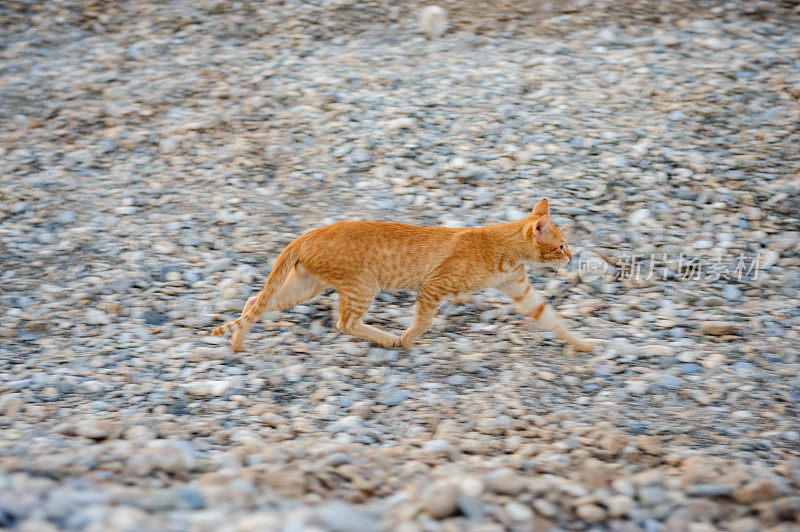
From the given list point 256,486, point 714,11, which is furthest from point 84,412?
point 714,11

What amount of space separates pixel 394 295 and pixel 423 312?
3.09 ft

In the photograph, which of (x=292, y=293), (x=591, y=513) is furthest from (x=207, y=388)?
(x=591, y=513)

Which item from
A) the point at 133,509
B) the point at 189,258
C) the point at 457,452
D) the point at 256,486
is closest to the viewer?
the point at 133,509

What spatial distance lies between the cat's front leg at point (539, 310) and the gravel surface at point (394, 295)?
12 cm

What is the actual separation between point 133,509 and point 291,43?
25.4ft

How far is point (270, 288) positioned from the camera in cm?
485

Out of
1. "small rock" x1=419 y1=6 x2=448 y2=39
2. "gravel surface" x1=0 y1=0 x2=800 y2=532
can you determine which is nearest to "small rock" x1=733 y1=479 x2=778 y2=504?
"gravel surface" x1=0 y1=0 x2=800 y2=532

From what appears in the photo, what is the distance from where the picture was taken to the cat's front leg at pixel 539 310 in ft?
16.6

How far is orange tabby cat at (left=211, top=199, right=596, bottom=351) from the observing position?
189 inches

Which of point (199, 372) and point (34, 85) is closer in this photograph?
point (199, 372)

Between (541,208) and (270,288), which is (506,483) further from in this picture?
(541,208)

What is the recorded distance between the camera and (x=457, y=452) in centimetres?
380

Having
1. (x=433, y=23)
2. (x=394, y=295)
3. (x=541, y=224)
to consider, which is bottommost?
(x=394, y=295)

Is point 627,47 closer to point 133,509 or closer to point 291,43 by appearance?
point 291,43
